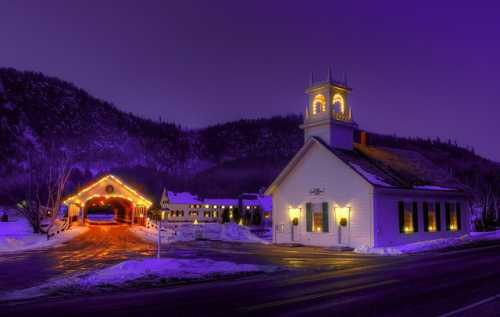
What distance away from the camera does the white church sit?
29053 mm

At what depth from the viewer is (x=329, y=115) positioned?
3281 centimetres

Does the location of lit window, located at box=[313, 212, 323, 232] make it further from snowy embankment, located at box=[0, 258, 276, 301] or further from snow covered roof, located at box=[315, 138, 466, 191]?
snowy embankment, located at box=[0, 258, 276, 301]

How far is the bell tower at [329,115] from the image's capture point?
32.8m

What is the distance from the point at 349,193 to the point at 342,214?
1.42 meters

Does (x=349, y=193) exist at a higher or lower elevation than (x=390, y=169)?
lower

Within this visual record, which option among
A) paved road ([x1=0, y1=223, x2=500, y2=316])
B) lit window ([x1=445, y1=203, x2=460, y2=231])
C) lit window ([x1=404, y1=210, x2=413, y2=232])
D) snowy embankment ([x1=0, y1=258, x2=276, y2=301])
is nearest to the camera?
paved road ([x1=0, y1=223, x2=500, y2=316])

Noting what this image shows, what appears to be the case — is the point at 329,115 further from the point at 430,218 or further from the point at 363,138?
the point at 430,218

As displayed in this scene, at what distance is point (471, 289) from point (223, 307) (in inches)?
243

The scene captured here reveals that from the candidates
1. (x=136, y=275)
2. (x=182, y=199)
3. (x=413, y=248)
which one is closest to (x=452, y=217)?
(x=413, y=248)

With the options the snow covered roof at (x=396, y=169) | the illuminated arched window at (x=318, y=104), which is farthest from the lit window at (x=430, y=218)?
the illuminated arched window at (x=318, y=104)

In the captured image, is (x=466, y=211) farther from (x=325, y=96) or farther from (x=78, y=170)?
(x=78, y=170)

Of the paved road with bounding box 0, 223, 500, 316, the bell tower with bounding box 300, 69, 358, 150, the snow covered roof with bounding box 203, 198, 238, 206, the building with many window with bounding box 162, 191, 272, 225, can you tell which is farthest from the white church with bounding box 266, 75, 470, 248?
the snow covered roof with bounding box 203, 198, 238, 206

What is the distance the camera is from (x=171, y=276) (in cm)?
1452

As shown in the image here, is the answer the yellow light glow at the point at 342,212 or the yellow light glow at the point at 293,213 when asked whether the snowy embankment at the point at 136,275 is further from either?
the yellow light glow at the point at 293,213
